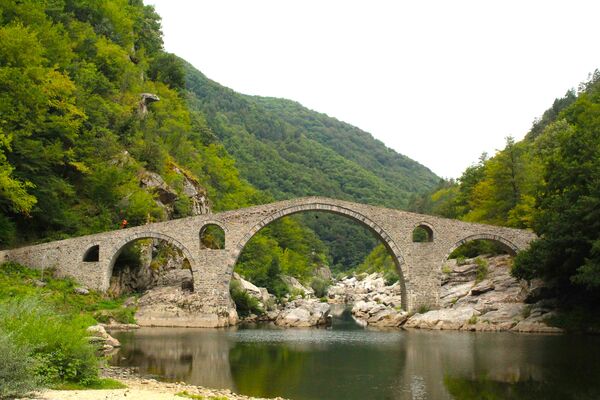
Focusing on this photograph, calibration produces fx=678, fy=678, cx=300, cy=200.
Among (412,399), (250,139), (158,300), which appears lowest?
(412,399)

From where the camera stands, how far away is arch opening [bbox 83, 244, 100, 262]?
35.5 meters

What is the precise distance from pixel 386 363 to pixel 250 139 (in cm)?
8964

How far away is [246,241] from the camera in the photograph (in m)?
36.8

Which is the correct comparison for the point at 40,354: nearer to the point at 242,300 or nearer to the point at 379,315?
the point at 242,300

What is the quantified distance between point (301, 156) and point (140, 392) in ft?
352

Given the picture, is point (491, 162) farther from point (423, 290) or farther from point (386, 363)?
point (386, 363)

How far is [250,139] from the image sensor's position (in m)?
109

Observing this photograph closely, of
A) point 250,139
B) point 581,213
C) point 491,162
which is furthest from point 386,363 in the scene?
point 250,139

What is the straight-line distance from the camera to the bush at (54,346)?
42.7 ft

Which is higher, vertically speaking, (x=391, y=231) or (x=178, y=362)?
(x=391, y=231)

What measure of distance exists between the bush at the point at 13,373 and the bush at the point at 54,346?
49.4 inches

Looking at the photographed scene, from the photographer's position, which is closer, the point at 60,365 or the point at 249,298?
the point at 60,365

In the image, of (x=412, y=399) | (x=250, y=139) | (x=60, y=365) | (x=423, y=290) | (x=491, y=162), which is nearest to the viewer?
(x=60, y=365)

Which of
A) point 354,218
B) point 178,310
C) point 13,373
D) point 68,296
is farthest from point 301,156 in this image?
point 13,373
